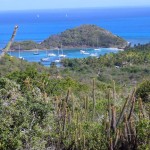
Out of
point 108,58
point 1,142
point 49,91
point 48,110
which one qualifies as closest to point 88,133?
point 48,110

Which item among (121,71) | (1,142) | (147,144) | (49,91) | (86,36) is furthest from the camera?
(86,36)

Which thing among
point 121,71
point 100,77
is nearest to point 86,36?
point 121,71

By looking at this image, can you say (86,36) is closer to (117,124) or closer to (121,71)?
(121,71)

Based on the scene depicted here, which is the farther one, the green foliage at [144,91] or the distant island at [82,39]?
the distant island at [82,39]

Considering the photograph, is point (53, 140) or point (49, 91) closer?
point (53, 140)

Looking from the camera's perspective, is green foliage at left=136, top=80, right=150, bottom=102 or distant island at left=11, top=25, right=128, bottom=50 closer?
green foliage at left=136, top=80, right=150, bottom=102

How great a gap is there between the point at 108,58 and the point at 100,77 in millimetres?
13376

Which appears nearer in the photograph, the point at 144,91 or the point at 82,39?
the point at 144,91

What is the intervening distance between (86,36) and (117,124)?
83.4 m

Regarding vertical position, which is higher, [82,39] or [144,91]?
[82,39]

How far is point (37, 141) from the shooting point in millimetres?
8258

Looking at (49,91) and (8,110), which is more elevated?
(8,110)

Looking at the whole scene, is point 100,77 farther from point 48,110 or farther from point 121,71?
point 48,110

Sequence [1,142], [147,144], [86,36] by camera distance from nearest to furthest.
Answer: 1. [1,142]
2. [147,144]
3. [86,36]
